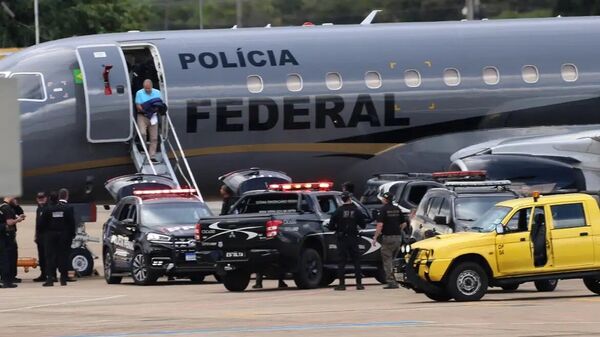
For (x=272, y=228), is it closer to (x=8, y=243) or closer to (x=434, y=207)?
(x=434, y=207)

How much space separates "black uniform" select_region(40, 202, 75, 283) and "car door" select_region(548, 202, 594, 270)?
34.9 ft

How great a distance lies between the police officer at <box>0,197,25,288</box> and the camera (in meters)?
30.8

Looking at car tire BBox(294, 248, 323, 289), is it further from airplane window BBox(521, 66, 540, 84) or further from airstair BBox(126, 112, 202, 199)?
airplane window BBox(521, 66, 540, 84)

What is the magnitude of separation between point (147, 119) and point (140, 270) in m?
3.63

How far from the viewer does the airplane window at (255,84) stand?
33188 mm

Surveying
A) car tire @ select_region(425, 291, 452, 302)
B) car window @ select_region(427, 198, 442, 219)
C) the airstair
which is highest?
the airstair

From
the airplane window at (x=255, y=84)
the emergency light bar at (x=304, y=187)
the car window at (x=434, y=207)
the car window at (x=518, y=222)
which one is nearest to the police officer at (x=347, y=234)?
the car window at (x=434, y=207)

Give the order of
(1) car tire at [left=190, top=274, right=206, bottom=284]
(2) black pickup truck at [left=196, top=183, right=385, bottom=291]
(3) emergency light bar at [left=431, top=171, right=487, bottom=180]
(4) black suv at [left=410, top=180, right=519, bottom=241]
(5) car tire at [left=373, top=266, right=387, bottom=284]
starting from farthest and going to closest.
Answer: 1. (3) emergency light bar at [left=431, top=171, right=487, bottom=180]
2. (1) car tire at [left=190, top=274, right=206, bottom=284]
3. (5) car tire at [left=373, top=266, right=387, bottom=284]
4. (2) black pickup truck at [left=196, top=183, right=385, bottom=291]
5. (4) black suv at [left=410, top=180, right=519, bottom=241]

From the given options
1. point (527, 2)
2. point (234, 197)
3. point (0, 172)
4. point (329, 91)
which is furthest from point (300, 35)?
point (527, 2)

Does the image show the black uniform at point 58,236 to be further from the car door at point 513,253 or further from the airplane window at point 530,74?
the car door at point 513,253

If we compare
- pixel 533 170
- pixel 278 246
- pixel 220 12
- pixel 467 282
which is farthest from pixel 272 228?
pixel 220 12

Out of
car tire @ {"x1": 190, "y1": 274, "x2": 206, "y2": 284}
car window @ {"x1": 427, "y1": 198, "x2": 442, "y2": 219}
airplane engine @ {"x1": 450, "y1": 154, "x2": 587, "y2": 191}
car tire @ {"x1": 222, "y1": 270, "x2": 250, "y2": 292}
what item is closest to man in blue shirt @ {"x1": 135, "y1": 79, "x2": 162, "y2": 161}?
Answer: car tire @ {"x1": 190, "y1": 274, "x2": 206, "y2": 284}

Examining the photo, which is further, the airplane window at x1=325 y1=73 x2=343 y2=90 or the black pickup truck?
the airplane window at x1=325 y1=73 x2=343 y2=90

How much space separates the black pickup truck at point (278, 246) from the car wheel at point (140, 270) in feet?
5.45
